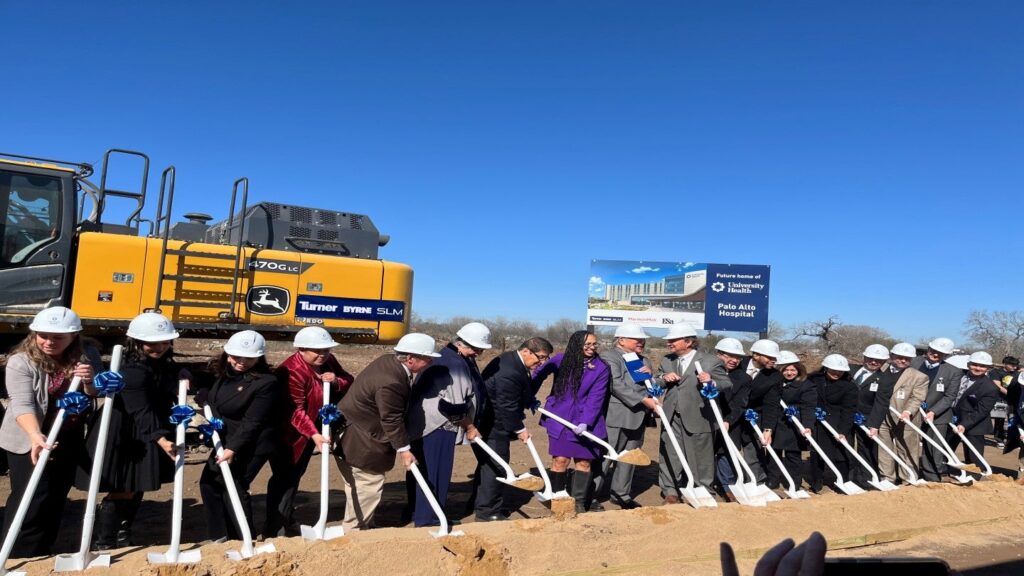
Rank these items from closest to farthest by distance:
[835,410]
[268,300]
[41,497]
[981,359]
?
[41,497], [835,410], [268,300], [981,359]

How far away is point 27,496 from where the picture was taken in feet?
11.0

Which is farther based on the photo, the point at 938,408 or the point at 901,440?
the point at 938,408

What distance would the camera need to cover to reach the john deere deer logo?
769cm

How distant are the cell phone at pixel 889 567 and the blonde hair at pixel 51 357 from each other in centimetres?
398

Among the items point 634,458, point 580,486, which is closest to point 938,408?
point 634,458

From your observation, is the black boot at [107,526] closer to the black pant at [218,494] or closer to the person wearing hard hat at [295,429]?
the black pant at [218,494]

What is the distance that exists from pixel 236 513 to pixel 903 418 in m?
6.78

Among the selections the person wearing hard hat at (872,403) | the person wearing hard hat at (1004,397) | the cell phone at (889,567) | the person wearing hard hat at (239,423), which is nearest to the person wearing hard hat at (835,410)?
the person wearing hard hat at (872,403)

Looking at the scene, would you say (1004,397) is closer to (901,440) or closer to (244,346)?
(901,440)

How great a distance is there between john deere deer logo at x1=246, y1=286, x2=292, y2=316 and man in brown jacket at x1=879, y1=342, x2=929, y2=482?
276 inches

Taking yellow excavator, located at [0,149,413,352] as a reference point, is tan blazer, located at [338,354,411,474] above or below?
below

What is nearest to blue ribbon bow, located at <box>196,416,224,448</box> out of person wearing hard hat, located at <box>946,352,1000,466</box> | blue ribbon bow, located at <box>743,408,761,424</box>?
blue ribbon bow, located at <box>743,408,761,424</box>

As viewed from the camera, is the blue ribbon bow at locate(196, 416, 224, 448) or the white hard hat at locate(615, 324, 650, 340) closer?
the blue ribbon bow at locate(196, 416, 224, 448)

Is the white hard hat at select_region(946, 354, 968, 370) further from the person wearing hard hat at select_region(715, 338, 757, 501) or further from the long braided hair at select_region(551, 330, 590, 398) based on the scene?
the long braided hair at select_region(551, 330, 590, 398)
